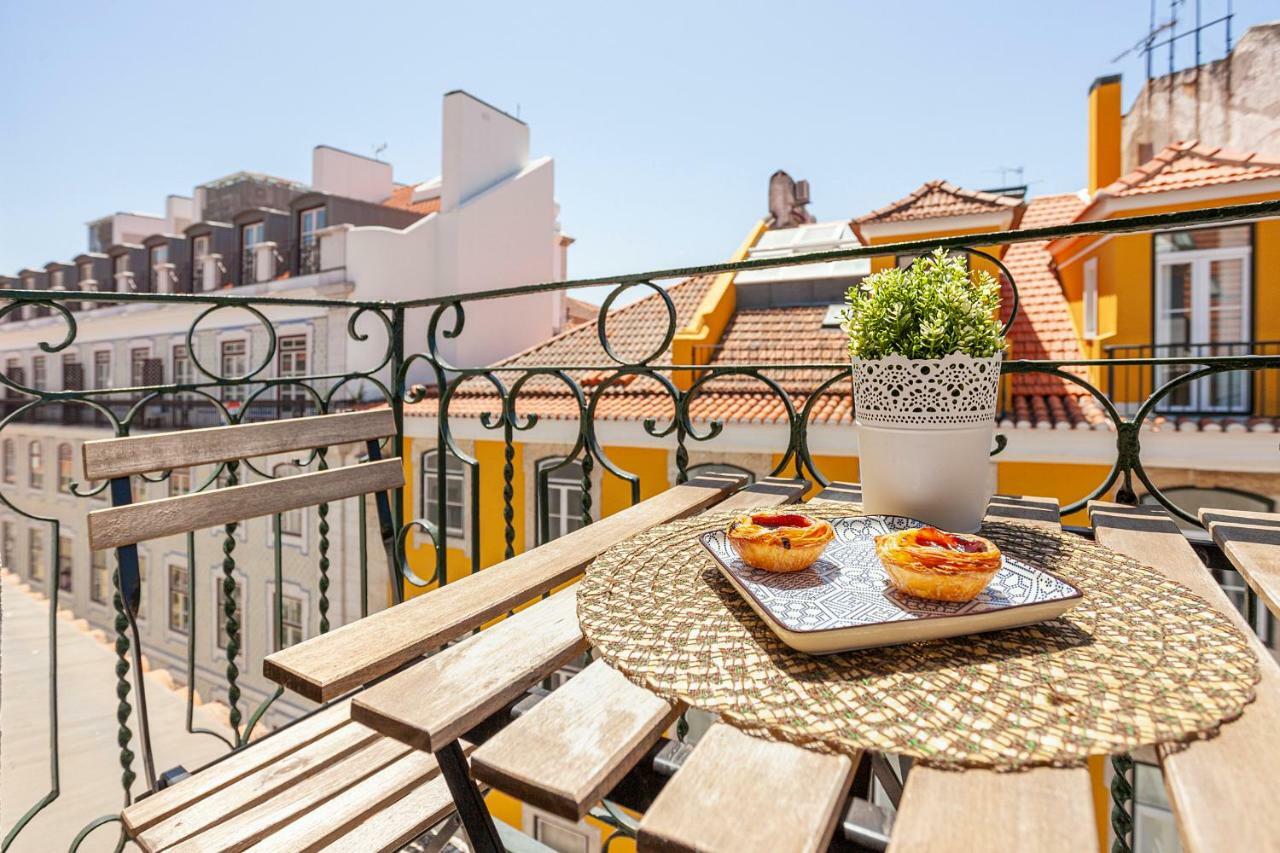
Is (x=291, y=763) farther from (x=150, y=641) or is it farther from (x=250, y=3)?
(x=150, y=641)

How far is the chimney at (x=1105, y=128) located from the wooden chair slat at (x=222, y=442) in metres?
11.9

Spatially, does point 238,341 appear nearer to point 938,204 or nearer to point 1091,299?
point 938,204

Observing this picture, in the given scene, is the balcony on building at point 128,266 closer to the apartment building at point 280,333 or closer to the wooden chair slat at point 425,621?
the apartment building at point 280,333

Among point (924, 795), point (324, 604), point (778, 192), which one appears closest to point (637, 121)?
point (778, 192)

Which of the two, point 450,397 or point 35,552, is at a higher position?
point 450,397

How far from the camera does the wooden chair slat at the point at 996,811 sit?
1.28ft

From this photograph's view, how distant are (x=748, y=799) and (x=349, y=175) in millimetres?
19463

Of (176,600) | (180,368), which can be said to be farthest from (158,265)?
(176,600)

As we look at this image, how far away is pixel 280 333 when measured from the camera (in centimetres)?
1384

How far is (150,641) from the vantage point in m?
15.2

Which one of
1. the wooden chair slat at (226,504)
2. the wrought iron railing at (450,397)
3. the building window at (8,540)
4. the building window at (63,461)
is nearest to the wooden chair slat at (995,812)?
the wrought iron railing at (450,397)

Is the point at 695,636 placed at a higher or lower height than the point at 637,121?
lower

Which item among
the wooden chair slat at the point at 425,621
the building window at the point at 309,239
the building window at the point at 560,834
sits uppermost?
the building window at the point at 309,239

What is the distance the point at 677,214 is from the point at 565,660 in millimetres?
18856
